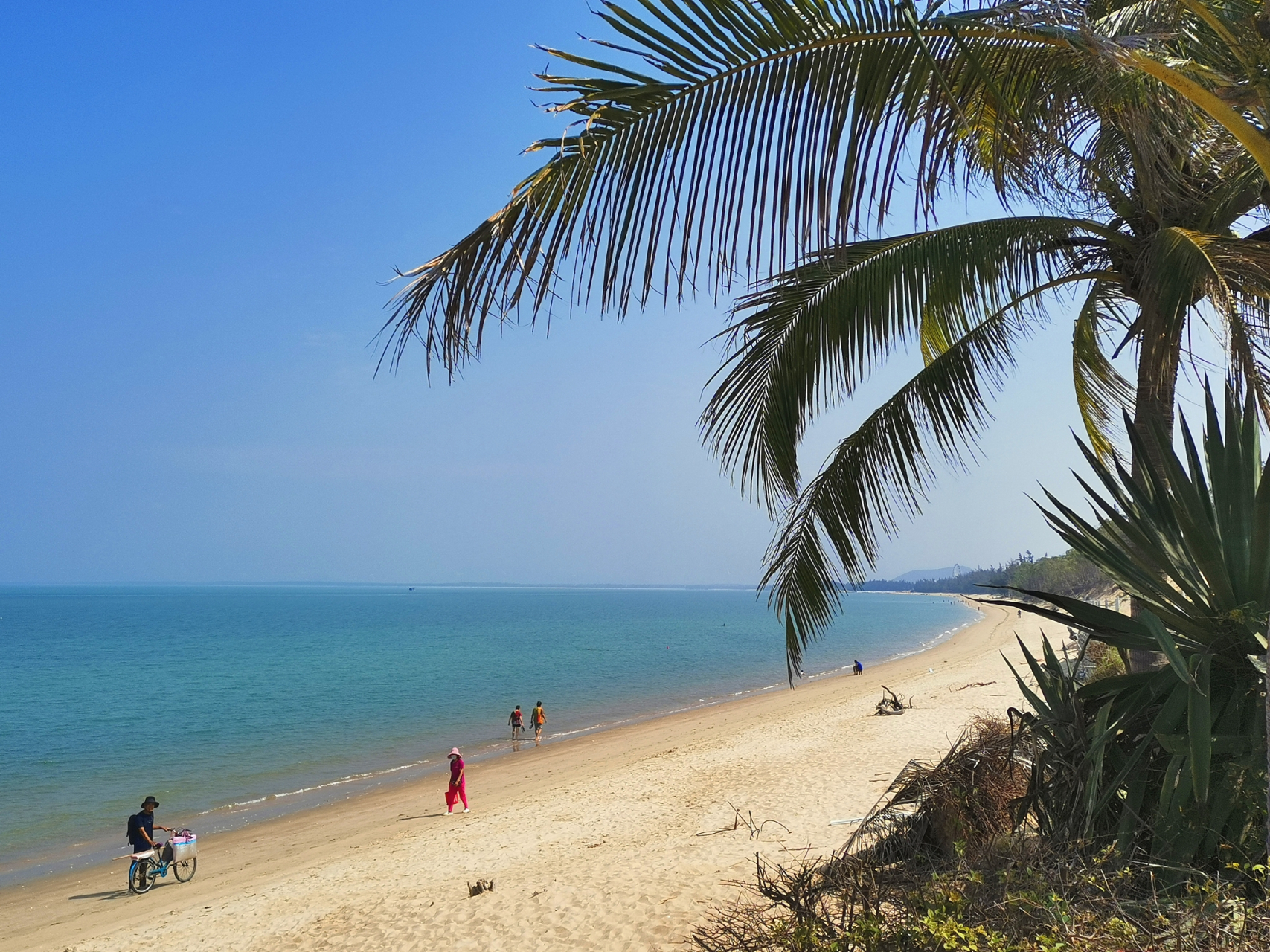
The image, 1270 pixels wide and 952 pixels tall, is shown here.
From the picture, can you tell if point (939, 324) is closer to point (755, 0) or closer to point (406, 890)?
point (755, 0)

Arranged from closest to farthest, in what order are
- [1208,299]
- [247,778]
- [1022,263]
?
[1208,299] < [1022,263] < [247,778]

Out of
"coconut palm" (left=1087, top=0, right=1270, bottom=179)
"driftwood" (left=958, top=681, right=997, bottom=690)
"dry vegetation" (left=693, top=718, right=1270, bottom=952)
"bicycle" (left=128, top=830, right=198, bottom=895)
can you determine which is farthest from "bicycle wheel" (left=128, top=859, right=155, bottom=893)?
"driftwood" (left=958, top=681, right=997, bottom=690)

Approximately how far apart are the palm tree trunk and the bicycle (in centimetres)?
1291

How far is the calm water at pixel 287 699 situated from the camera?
20.1m

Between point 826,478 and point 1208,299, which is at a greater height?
point 1208,299

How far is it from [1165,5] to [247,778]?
2388cm

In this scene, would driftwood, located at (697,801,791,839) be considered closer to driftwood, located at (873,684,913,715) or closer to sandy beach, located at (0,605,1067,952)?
sandy beach, located at (0,605,1067,952)

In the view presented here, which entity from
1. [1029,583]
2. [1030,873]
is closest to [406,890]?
[1030,873]

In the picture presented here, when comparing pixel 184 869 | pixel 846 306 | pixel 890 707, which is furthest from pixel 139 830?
pixel 890 707

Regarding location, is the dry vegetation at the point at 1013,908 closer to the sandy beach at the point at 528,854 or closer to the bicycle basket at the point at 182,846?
the sandy beach at the point at 528,854

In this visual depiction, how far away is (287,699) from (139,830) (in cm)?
2766

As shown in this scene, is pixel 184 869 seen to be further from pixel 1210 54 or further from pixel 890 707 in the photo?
pixel 890 707

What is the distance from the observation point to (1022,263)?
5.05 m

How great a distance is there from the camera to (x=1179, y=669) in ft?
10.3
